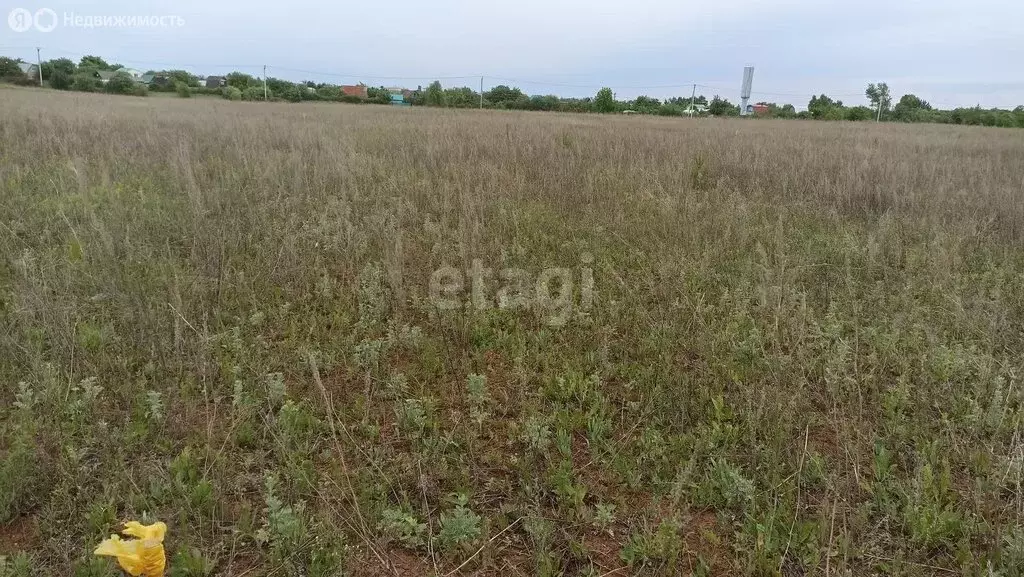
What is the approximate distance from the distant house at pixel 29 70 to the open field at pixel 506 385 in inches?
1470

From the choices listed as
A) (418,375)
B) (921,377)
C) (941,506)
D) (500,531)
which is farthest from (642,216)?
(500,531)

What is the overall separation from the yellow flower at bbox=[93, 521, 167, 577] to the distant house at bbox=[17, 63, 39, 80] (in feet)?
142

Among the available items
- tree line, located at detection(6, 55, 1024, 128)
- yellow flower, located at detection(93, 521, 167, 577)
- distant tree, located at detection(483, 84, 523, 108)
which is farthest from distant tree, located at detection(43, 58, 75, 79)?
yellow flower, located at detection(93, 521, 167, 577)

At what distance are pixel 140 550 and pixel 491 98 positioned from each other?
43268 mm

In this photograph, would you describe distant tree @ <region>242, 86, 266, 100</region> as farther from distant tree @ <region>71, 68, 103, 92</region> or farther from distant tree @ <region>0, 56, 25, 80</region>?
distant tree @ <region>0, 56, 25, 80</region>

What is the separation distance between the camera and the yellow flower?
48.6 inches

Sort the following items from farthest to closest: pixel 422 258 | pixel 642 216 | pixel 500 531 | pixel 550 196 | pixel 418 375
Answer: pixel 550 196
pixel 642 216
pixel 422 258
pixel 418 375
pixel 500 531

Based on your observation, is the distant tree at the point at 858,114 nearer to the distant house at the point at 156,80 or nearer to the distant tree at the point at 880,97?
the distant tree at the point at 880,97

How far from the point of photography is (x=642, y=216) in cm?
499

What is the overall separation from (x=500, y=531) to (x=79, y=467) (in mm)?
1585

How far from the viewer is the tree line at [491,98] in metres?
29.6

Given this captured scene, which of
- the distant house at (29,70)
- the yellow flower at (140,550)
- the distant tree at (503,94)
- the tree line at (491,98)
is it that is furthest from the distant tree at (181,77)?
the yellow flower at (140,550)

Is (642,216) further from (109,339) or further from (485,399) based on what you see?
(109,339)

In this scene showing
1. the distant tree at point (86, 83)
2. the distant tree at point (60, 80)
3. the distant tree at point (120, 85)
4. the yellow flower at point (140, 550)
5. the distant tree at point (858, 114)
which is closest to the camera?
the yellow flower at point (140, 550)
